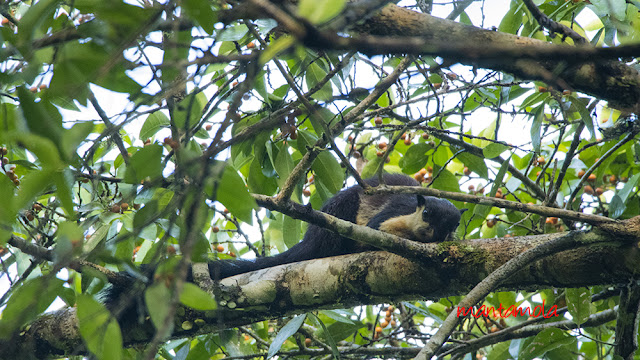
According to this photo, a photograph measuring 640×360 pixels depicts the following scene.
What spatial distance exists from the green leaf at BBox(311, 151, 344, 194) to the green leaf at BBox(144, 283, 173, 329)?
166 centimetres

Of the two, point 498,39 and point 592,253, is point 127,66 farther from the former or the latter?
point 592,253

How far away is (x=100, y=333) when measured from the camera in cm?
111

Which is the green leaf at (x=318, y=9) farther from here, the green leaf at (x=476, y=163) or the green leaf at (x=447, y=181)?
the green leaf at (x=447, y=181)

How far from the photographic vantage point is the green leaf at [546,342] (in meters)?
2.81

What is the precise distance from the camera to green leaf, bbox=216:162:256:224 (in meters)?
1.25

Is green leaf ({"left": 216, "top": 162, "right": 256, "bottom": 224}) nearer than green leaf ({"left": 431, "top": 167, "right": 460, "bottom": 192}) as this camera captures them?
Yes

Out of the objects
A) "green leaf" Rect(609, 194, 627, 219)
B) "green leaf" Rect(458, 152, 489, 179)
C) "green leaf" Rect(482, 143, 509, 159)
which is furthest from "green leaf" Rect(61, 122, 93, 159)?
"green leaf" Rect(458, 152, 489, 179)

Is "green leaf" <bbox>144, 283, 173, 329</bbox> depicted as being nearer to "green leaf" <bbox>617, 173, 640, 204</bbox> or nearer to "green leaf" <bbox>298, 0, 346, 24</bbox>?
"green leaf" <bbox>298, 0, 346, 24</bbox>

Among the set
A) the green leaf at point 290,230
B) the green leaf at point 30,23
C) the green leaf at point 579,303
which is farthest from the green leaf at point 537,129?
the green leaf at point 30,23

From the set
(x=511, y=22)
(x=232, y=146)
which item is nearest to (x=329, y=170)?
(x=232, y=146)

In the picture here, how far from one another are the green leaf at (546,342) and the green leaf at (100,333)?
240cm

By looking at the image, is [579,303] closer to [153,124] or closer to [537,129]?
[537,129]

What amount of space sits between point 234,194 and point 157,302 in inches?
11.9

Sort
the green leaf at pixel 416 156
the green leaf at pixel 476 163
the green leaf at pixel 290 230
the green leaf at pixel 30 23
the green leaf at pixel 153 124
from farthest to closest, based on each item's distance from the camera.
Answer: the green leaf at pixel 416 156, the green leaf at pixel 476 163, the green leaf at pixel 290 230, the green leaf at pixel 153 124, the green leaf at pixel 30 23
